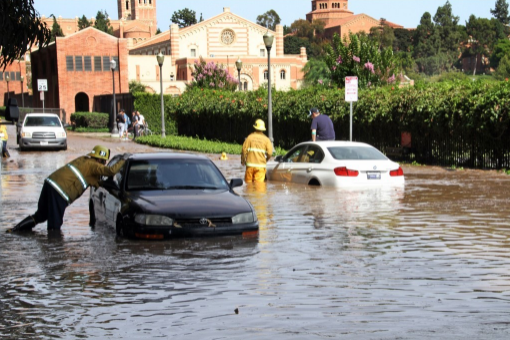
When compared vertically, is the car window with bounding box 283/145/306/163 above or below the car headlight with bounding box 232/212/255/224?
above

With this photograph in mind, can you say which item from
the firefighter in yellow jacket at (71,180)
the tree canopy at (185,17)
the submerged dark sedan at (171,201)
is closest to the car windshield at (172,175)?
the submerged dark sedan at (171,201)

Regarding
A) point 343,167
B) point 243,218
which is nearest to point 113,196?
point 243,218

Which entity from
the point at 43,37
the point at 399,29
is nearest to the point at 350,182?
the point at 43,37

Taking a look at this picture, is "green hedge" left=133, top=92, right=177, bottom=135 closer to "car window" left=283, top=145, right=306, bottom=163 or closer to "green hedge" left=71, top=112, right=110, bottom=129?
"green hedge" left=71, top=112, right=110, bottom=129

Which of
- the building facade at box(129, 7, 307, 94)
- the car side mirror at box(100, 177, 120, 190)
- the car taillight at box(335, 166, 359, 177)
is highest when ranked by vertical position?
the building facade at box(129, 7, 307, 94)

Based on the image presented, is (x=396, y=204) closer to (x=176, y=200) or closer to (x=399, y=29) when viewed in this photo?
(x=176, y=200)

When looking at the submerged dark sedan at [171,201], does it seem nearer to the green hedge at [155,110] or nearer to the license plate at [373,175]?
the license plate at [373,175]

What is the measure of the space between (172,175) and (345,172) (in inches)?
232

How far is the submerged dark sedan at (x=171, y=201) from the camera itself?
35.0ft

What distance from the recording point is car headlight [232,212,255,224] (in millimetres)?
10852

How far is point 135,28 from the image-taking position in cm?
16712

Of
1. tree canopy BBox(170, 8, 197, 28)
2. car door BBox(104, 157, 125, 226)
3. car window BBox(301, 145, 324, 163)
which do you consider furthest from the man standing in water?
tree canopy BBox(170, 8, 197, 28)

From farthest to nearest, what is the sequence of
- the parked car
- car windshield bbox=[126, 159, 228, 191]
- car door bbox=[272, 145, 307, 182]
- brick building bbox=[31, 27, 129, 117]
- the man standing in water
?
brick building bbox=[31, 27, 129, 117], the parked car, the man standing in water, car door bbox=[272, 145, 307, 182], car windshield bbox=[126, 159, 228, 191]

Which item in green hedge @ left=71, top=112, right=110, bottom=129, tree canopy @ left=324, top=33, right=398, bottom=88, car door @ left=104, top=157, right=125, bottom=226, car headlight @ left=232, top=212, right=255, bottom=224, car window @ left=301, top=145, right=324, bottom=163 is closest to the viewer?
car headlight @ left=232, top=212, right=255, bottom=224
